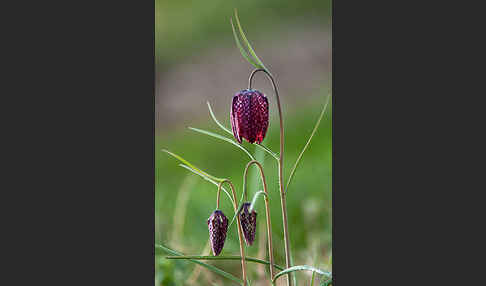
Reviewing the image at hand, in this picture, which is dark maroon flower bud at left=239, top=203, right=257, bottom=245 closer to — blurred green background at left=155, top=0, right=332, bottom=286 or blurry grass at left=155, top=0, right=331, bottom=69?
blurred green background at left=155, top=0, right=332, bottom=286

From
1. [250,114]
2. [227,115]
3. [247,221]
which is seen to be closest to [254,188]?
[227,115]

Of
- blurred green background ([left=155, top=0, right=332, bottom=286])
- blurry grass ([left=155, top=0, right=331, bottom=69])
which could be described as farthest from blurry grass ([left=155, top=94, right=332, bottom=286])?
blurry grass ([left=155, top=0, right=331, bottom=69])

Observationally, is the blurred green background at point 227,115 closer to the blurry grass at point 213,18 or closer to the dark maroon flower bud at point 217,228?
the blurry grass at point 213,18

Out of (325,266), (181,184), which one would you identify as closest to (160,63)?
(181,184)

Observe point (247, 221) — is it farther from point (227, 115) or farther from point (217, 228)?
point (227, 115)

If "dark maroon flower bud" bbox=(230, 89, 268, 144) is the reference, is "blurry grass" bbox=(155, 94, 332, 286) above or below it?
below

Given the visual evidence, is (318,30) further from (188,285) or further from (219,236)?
(188,285)
